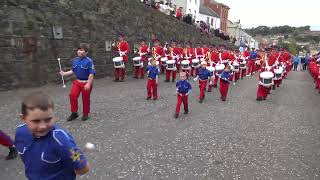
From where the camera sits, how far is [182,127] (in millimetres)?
8219

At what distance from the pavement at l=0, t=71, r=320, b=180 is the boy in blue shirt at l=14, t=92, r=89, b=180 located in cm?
253

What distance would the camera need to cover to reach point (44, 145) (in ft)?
8.18

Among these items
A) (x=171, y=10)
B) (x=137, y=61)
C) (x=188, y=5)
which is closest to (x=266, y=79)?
(x=137, y=61)

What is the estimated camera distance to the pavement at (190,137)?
5480 mm

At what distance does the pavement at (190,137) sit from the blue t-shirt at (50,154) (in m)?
2.53

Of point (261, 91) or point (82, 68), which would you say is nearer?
point (82, 68)

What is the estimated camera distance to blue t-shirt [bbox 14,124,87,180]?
2492 millimetres

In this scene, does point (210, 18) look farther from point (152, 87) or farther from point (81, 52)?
point (81, 52)

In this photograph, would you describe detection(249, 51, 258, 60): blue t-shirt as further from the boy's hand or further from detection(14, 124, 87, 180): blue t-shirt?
detection(14, 124, 87, 180): blue t-shirt

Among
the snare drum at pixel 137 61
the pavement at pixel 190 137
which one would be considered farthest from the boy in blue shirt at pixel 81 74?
the snare drum at pixel 137 61

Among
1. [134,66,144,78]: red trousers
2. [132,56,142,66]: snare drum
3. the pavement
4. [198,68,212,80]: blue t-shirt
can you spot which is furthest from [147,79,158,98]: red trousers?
[134,66,144,78]: red trousers

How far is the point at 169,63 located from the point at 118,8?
3.90 metres

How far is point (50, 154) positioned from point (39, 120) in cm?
27

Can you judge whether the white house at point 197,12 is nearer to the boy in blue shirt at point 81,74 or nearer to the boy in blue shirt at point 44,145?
the boy in blue shirt at point 81,74
